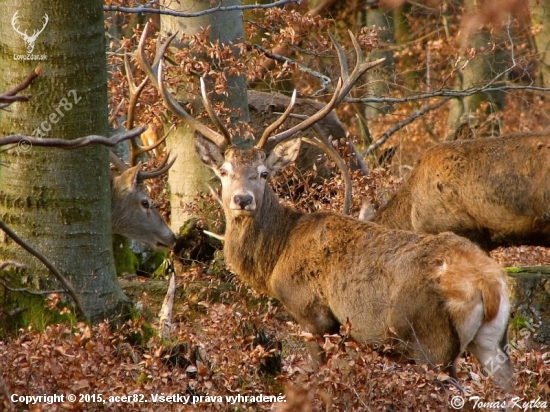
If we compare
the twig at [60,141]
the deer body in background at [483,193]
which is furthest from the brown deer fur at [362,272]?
the twig at [60,141]

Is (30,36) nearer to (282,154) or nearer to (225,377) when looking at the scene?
(282,154)

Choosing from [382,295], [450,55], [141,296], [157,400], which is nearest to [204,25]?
[141,296]

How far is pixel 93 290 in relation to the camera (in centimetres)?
666

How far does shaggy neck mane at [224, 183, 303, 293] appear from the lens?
7391 mm

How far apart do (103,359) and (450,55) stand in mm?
13777

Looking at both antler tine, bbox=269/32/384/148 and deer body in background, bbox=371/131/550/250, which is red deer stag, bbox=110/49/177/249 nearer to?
antler tine, bbox=269/32/384/148

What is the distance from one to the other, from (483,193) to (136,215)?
3599mm

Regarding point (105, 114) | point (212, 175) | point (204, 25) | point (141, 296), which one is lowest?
point (141, 296)

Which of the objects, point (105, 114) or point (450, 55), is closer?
point (105, 114)

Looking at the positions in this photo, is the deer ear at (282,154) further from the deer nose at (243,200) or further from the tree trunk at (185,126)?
the tree trunk at (185,126)

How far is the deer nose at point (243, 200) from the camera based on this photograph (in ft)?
23.6

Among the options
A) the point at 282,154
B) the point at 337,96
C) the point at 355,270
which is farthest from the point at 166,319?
the point at 337,96

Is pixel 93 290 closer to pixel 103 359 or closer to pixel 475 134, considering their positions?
pixel 103 359

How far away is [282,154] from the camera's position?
7.90 m
